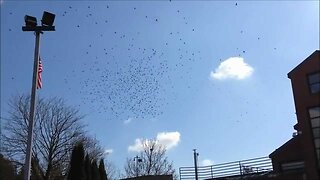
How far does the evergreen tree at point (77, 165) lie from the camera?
33.6 metres

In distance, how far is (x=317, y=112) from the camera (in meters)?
28.2

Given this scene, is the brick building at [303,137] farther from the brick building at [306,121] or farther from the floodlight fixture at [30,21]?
the floodlight fixture at [30,21]

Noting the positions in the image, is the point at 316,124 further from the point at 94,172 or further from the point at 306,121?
the point at 94,172

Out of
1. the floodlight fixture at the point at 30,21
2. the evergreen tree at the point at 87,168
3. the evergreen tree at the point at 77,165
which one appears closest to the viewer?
the floodlight fixture at the point at 30,21

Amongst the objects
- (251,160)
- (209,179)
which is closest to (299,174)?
(251,160)

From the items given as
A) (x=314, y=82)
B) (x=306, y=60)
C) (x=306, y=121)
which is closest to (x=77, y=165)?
(x=306, y=121)

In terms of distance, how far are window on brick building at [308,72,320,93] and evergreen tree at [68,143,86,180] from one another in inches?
696

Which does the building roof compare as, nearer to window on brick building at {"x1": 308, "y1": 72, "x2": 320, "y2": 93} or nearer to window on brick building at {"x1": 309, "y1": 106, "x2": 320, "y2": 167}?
window on brick building at {"x1": 308, "y1": 72, "x2": 320, "y2": 93}

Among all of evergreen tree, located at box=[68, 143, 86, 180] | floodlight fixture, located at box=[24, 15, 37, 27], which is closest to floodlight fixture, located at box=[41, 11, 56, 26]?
floodlight fixture, located at box=[24, 15, 37, 27]

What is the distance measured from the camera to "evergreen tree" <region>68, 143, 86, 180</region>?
33562 millimetres

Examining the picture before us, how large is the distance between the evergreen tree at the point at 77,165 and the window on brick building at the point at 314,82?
58.0ft

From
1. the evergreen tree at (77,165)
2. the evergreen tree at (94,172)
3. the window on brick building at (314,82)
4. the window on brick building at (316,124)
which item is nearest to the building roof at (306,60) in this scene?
the window on brick building at (314,82)

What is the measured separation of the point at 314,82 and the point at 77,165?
60.5 feet

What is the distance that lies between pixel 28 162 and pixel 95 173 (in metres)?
23.0
